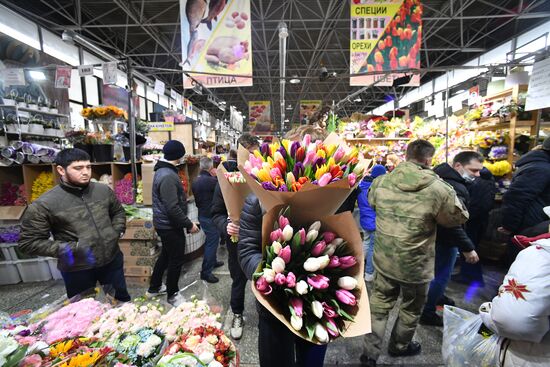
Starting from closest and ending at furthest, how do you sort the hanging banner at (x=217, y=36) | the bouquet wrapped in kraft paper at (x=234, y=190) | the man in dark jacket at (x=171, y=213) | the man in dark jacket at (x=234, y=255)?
the bouquet wrapped in kraft paper at (x=234, y=190) → the man in dark jacket at (x=234, y=255) → the man in dark jacket at (x=171, y=213) → the hanging banner at (x=217, y=36)

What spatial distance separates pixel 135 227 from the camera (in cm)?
344

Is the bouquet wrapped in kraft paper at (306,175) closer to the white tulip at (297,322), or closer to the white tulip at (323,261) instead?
the white tulip at (323,261)

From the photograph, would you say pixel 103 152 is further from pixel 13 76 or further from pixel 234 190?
pixel 234 190

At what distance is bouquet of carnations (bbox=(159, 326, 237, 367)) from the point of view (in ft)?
3.16

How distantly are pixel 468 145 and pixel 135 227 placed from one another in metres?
5.04

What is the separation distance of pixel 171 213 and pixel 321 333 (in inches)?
89.1

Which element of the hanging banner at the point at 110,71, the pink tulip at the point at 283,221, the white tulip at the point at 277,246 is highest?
the hanging banner at the point at 110,71

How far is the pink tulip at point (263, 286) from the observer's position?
90 centimetres

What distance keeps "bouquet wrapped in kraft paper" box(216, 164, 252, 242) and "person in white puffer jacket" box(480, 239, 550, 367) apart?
138 cm

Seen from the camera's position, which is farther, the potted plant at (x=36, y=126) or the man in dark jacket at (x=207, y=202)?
the potted plant at (x=36, y=126)

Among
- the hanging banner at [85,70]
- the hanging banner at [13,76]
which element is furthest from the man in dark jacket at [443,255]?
the hanging banner at [13,76]

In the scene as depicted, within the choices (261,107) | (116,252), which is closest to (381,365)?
(116,252)

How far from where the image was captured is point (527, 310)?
1128mm

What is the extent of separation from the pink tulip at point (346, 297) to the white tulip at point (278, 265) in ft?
0.70
